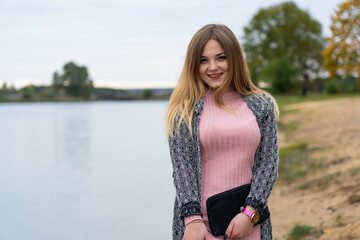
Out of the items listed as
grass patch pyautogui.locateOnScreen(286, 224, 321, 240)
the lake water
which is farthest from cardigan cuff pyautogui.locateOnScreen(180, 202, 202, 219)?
grass patch pyautogui.locateOnScreen(286, 224, 321, 240)

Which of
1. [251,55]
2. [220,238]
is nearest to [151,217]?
[220,238]

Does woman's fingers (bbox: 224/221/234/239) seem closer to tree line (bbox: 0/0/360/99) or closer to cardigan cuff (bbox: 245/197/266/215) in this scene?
cardigan cuff (bbox: 245/197/266/215)

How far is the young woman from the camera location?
6.67 feet

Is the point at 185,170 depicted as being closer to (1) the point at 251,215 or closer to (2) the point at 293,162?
(1) the point at 251,215

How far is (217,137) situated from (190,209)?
340 millimetres

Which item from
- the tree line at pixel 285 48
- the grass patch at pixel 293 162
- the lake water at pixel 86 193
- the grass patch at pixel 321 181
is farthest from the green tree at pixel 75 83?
the grass patch at pixel 321 181

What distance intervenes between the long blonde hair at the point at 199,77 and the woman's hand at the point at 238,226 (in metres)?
0.47

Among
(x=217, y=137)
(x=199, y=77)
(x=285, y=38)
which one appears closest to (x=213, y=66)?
(x=199, y=77)

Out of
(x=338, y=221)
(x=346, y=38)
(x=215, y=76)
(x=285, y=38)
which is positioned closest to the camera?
(x=215, y=76)

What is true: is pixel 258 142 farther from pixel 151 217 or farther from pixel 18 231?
pixel 18 231

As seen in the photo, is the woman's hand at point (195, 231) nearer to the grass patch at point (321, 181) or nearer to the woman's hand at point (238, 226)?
the woman's hand at point (238, 226)

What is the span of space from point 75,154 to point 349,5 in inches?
613

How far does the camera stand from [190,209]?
1996mm

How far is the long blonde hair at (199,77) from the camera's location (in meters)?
2.11
